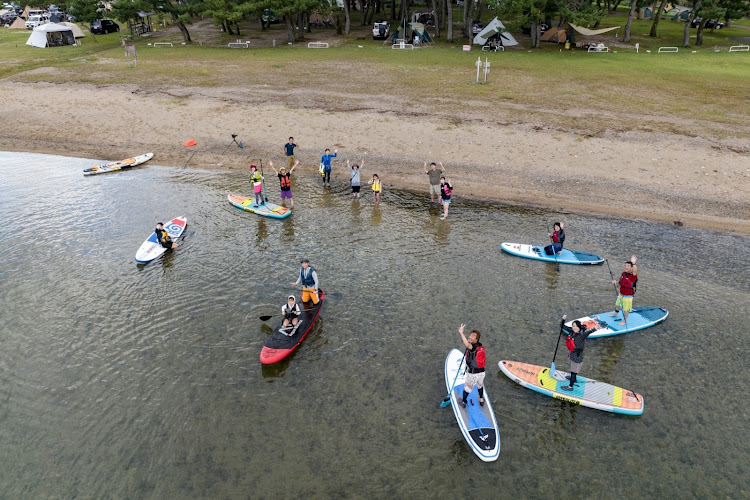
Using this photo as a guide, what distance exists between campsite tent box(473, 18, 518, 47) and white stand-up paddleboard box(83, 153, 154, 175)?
4557 centimetres

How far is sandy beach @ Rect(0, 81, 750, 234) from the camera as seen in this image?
25.0 metres

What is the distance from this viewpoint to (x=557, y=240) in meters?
18.8

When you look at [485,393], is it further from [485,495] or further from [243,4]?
[243,4]

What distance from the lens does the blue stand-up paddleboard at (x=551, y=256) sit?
1931cm

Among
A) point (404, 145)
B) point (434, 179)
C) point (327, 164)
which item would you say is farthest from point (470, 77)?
point (434, 179)

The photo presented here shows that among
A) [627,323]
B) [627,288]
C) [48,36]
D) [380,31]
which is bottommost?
[627,323]

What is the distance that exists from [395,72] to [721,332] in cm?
3781

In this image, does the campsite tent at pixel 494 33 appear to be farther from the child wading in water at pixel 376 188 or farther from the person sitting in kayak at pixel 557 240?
the person sitting in kayak at pixel 557 240

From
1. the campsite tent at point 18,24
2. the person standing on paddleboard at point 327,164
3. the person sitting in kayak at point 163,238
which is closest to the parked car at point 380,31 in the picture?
the person standing on paddleboard at point 327,164

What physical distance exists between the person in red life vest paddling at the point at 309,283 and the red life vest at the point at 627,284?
1019 centimetres

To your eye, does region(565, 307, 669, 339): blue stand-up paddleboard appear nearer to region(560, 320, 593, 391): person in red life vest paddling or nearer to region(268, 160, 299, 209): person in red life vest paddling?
region(560, 320, 593, 391): person in red life vest paddling

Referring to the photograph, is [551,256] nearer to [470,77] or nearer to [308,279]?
[308,279]

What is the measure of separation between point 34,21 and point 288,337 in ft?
324

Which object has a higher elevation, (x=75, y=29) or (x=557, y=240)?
(x=75, y=29)
